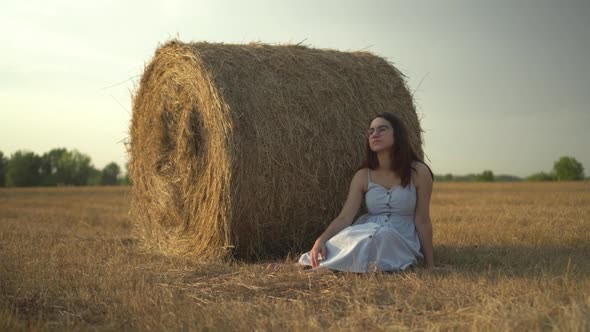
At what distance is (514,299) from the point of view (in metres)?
3.68

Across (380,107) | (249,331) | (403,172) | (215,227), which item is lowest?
(249,331)

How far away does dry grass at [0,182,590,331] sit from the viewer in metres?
3.34

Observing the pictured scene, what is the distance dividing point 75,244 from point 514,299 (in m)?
5.00

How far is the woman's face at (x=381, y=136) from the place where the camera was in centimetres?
523

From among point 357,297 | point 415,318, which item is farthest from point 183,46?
point 415,318

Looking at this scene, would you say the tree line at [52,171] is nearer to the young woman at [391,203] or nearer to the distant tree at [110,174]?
the distant tree at [110,174]

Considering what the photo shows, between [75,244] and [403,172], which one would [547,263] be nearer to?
[403,172]

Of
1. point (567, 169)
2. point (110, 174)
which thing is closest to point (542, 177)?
point (567, 169)

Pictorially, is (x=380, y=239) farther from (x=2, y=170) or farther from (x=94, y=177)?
(x=94, y=177)

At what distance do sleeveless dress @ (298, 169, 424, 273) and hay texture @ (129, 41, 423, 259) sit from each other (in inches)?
28.3

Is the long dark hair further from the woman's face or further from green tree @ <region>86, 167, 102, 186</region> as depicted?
green tree @ <region>86, 167, 102, 186</region>

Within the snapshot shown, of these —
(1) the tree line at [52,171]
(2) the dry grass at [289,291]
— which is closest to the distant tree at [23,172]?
(1) the tree line at [52,171]

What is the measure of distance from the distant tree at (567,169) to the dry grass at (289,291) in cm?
2151

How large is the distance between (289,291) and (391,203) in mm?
1391
